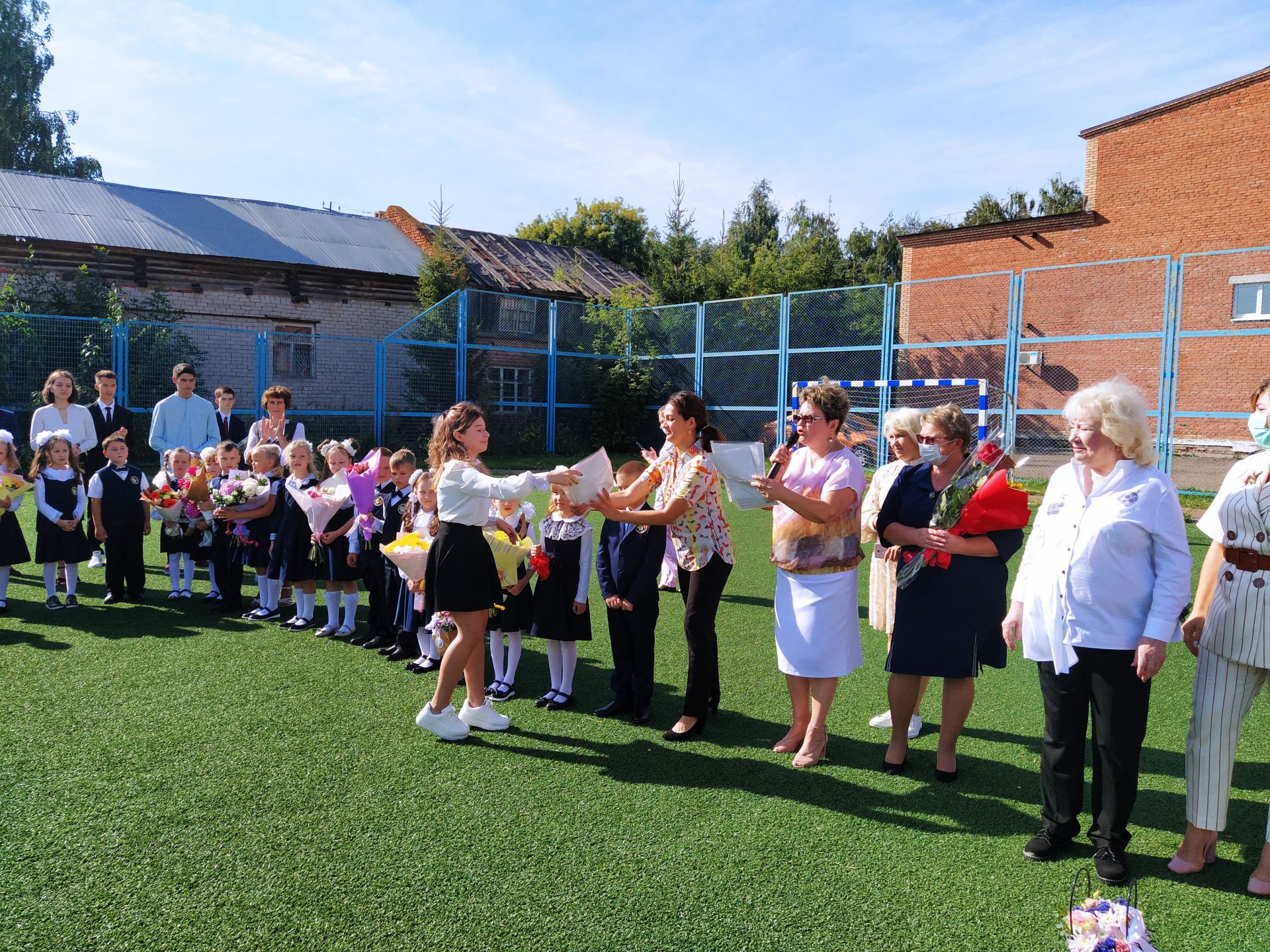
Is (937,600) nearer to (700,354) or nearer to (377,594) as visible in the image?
(377,594)

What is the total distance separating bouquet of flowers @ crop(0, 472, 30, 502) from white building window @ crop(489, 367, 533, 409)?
503 inches

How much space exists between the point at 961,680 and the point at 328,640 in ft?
14.3

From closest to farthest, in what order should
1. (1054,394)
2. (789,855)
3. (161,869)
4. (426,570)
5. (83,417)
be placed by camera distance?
(161,869), (789,855), (426,570), (83,417), (1054,394)

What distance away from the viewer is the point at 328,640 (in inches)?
249

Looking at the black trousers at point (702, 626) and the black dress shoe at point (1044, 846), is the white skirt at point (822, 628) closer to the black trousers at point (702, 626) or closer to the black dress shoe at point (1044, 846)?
the black trousers at point (702, 626)

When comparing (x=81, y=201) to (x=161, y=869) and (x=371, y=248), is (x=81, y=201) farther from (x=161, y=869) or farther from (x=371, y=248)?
(x=161, y=869)

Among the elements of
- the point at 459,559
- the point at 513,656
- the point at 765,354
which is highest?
the point at 765,354

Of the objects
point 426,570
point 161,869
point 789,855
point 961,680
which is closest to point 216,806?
point 161,869

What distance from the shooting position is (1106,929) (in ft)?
8.43

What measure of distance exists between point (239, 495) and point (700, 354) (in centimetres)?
1383

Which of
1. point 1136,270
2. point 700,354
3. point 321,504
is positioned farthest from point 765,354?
point 321,504

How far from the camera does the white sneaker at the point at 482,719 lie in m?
4.59

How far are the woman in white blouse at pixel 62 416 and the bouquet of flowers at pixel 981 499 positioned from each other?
7574mm

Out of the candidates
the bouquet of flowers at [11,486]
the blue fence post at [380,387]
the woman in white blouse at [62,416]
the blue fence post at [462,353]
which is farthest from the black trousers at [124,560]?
the blue fence post at [462,353]
